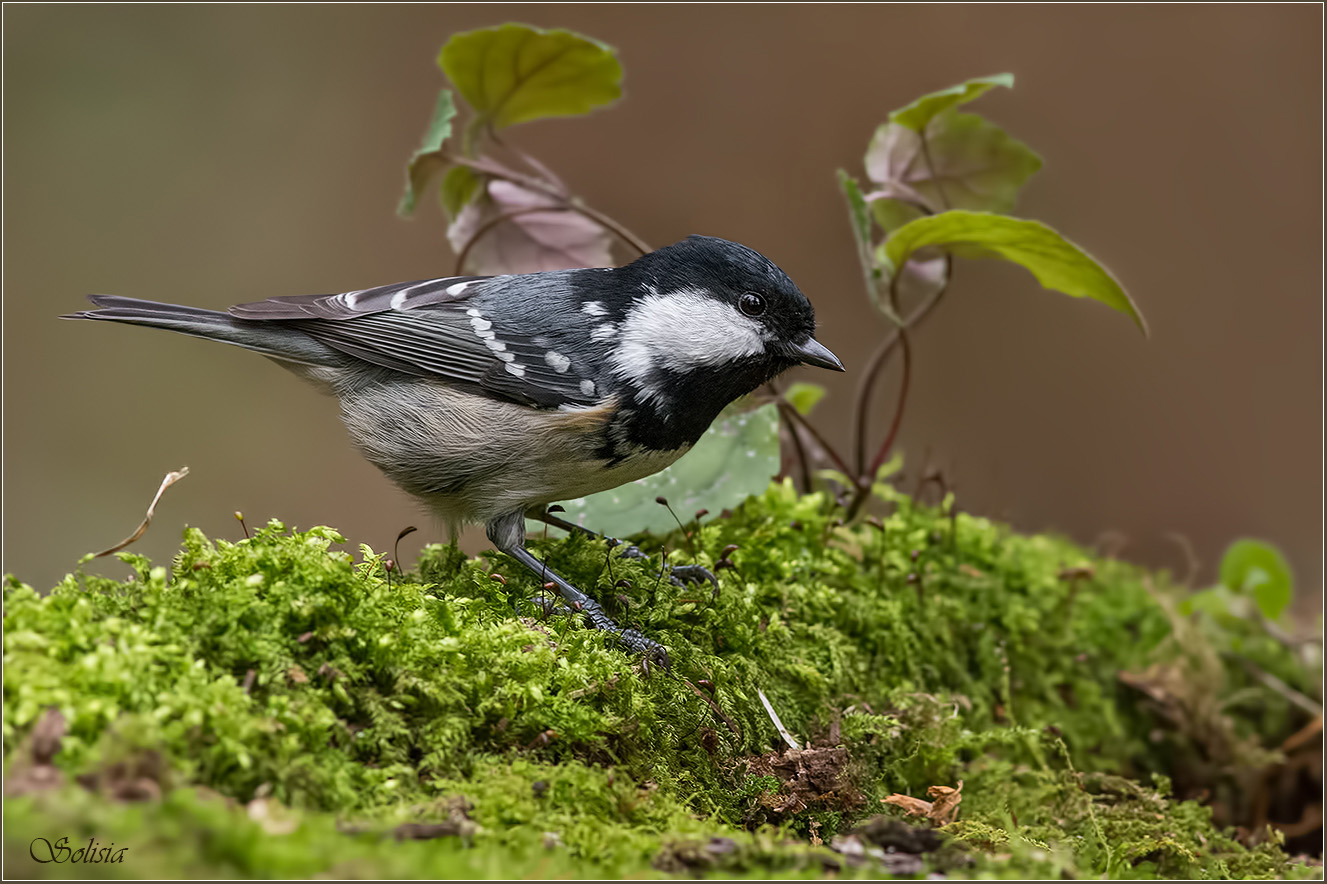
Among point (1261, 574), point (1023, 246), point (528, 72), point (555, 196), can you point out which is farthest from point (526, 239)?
point (1261, 574)

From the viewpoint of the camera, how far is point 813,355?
2.52 meters

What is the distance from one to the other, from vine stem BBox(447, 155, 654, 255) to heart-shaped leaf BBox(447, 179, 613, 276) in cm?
10

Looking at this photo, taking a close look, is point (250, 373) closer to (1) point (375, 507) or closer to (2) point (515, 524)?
(1) point (375, 507)

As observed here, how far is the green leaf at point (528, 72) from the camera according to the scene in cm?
295

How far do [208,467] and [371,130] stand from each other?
2.79m

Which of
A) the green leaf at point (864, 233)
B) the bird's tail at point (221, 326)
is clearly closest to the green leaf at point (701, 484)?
the green leaf at point (864, 233)

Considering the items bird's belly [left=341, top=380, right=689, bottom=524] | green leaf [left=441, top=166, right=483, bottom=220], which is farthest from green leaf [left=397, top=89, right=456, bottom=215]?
bird's belly [left=341, top=380, right=689, bottom=524]

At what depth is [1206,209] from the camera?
21.5 ft

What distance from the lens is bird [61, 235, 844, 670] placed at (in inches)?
94.6

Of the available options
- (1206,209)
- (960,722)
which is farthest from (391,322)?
(1206,209)

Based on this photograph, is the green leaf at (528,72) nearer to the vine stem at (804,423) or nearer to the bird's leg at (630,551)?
the vine stem at (804,423)

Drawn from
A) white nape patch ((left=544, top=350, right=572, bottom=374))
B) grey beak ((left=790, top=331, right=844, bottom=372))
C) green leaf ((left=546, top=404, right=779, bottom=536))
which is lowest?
green leaf ((left=546, top=404, right=779, bottom=536))

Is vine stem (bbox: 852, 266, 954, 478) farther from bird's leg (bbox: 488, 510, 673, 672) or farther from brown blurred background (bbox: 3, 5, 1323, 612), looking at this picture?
brown blurred background (bbox: 3, 5, 1323, 612)

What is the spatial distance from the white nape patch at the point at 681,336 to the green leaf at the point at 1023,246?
0.57 metres
